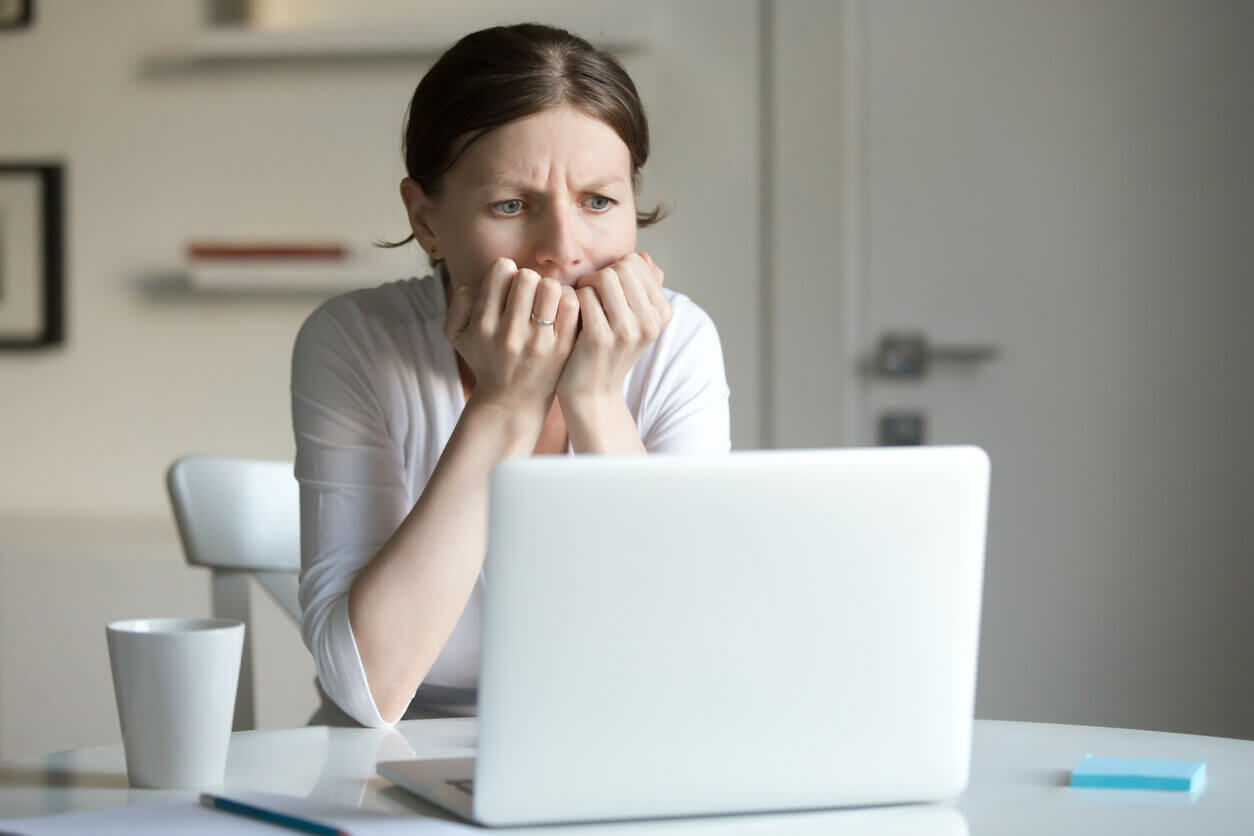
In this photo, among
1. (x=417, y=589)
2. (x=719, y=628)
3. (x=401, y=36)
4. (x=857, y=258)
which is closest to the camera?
(x=719, y=628)

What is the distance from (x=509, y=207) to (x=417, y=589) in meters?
0.37

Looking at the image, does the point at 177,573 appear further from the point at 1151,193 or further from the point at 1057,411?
the point at 1151,193

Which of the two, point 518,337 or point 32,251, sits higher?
point 32,251

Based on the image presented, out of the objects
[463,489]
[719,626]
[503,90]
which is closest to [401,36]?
[503,90]

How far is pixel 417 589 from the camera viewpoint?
990mm

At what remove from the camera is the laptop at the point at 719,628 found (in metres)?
0.61

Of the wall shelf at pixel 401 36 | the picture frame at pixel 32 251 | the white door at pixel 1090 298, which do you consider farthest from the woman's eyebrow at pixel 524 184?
the picture frame at pixel 32 251

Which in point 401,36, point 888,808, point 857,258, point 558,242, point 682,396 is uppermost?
point 401,36

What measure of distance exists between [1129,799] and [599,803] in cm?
30

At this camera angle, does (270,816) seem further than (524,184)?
No

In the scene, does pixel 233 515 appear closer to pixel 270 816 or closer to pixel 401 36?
pixel 270 816

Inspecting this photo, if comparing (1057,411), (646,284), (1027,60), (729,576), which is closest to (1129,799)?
(729,576)

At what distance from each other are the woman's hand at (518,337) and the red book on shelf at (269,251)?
1.28m

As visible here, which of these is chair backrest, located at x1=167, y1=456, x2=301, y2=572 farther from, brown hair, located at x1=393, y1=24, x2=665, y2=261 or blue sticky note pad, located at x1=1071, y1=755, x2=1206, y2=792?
blue sticky note pad, located at x1=1071, y1=755, x2=1206, y2=792
